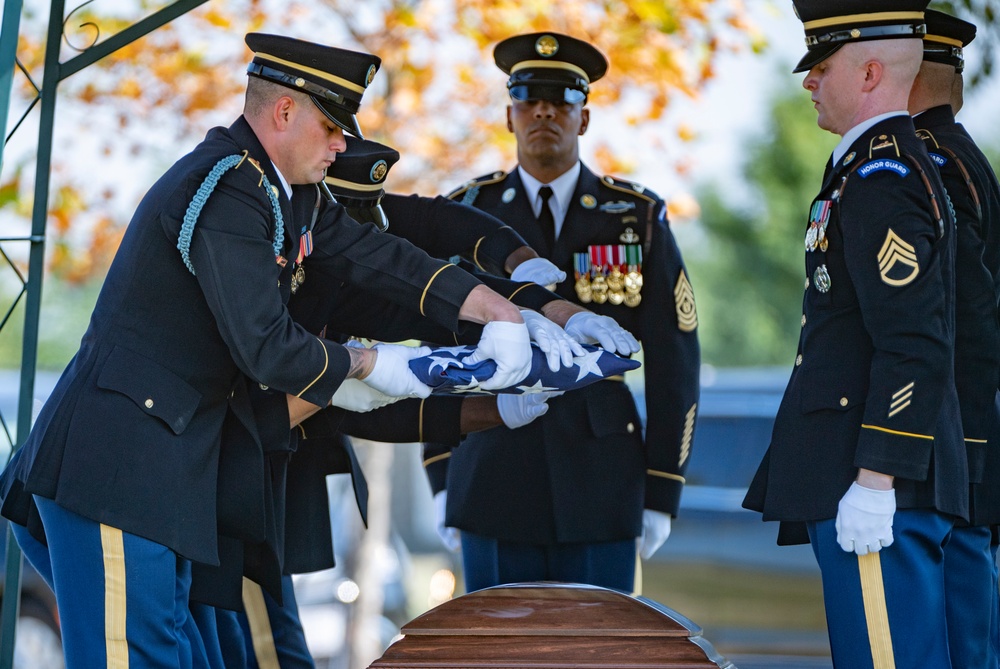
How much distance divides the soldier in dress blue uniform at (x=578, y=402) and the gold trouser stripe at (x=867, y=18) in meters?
1.06

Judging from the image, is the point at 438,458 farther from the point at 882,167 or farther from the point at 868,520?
the point at 882,167

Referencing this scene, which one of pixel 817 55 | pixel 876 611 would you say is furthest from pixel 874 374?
pixel 817 55

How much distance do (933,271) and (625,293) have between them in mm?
1219

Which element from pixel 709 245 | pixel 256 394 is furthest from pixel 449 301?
pixel 709 245

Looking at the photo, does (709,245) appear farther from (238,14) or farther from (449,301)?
(449,301)

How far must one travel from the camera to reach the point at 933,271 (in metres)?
2.72

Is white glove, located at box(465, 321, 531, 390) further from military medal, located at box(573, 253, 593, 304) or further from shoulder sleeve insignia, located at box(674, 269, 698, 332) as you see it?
shoulder sleeve insignia, located at box(674, 269, 698, 332)

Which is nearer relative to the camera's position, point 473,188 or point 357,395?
point 357,395

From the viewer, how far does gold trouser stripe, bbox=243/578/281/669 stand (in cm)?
365

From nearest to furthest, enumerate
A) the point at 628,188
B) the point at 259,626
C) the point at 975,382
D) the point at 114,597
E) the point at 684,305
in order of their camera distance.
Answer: the point at 114,597, the point at 975,382, the point at 259,626, the point at 684,305, the point at 628,188

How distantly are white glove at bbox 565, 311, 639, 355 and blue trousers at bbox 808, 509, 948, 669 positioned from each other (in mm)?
624

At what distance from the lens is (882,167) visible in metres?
2.79

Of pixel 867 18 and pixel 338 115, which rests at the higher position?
pixel 867 18

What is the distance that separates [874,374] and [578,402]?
1.19 m
